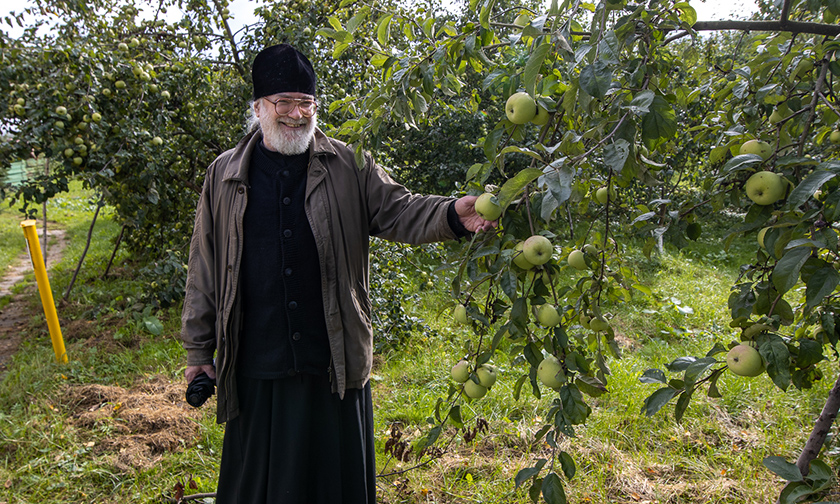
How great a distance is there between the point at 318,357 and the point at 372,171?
0.71 m

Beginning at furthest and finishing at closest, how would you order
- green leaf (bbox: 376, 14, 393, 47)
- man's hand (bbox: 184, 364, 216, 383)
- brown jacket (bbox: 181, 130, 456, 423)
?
1. man's hand (bbox: 184, 364, 216, 383)
2. brown jacket (bbox: 181, 130, 456, 423)
3. green leaf (bbox: 376, 14, 393, 47)

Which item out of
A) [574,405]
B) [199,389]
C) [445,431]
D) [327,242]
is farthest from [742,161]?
→ [445,431]

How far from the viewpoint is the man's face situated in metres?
1.95

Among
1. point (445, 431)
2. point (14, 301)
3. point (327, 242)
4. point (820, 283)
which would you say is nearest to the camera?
point (820, 283)

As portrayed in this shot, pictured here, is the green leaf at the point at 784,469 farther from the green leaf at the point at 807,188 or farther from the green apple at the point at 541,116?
the green apple at the point at 541,116

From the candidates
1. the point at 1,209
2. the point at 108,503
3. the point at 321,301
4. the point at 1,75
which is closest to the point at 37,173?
the point at 1,75

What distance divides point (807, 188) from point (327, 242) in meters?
1.37

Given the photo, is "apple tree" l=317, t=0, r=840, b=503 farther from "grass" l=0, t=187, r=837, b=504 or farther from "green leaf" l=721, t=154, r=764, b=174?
"grass" l=0, t=187, r=837, b=504

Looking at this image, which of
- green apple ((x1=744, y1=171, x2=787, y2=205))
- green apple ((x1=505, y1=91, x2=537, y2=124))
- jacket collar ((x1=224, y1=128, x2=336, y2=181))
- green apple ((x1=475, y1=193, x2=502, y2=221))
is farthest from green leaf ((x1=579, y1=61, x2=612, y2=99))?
jacket collar ((x1=224, y1=128, x2=336, y2=181))

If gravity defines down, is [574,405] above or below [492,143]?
below

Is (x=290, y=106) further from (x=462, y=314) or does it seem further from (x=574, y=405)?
(x=574, y=405)

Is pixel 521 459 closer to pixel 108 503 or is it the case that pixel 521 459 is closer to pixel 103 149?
pixel 108 503

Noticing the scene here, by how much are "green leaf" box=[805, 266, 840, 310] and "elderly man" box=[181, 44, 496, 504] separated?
1.08m

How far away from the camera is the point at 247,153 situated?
1.98 metres
